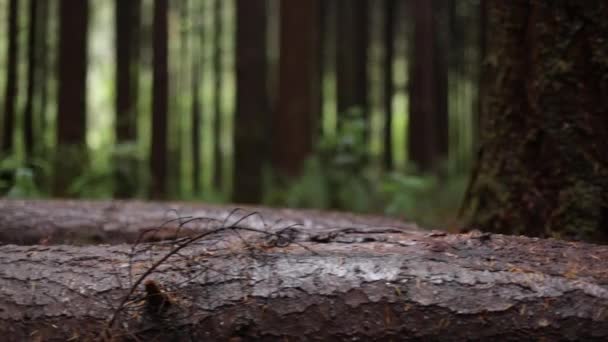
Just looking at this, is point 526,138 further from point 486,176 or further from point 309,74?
point 309,74

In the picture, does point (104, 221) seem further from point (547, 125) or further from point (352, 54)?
point (352, 54)

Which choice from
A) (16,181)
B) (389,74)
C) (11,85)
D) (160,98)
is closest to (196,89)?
(389,74)

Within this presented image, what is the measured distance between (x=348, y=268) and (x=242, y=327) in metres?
0.42

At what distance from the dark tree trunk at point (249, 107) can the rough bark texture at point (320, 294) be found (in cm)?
779

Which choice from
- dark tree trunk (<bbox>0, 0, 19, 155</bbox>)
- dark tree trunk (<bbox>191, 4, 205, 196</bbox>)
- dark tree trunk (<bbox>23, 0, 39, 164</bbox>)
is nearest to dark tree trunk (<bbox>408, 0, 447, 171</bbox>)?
dark tree trunk (<bbox>23, 0, 39, 164</bbox>)

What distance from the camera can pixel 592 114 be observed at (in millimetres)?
3812

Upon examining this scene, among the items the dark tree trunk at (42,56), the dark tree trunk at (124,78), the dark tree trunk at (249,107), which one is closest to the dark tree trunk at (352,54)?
the dark tree trunk at (124,78)

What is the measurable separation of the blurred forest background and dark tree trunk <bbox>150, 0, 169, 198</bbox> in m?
0.02

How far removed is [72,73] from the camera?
1098cm

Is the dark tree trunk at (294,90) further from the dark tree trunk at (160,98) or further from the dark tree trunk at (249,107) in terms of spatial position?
the dark tree trunk at (160,98)

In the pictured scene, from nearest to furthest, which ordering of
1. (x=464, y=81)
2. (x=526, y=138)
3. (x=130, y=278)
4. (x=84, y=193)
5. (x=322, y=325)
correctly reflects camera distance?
1. (x=322, y=325)
2. (x=130, y=278)
3. (x=526, y=138)
4. (x=84, y=193)
5. (x=464, y=81)

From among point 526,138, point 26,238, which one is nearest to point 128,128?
point 26,238

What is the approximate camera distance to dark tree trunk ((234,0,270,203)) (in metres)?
10.5

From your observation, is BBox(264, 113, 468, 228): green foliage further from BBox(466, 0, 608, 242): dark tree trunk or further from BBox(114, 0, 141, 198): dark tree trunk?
BBox(114, 0, 141, 198): dark tree trunk
